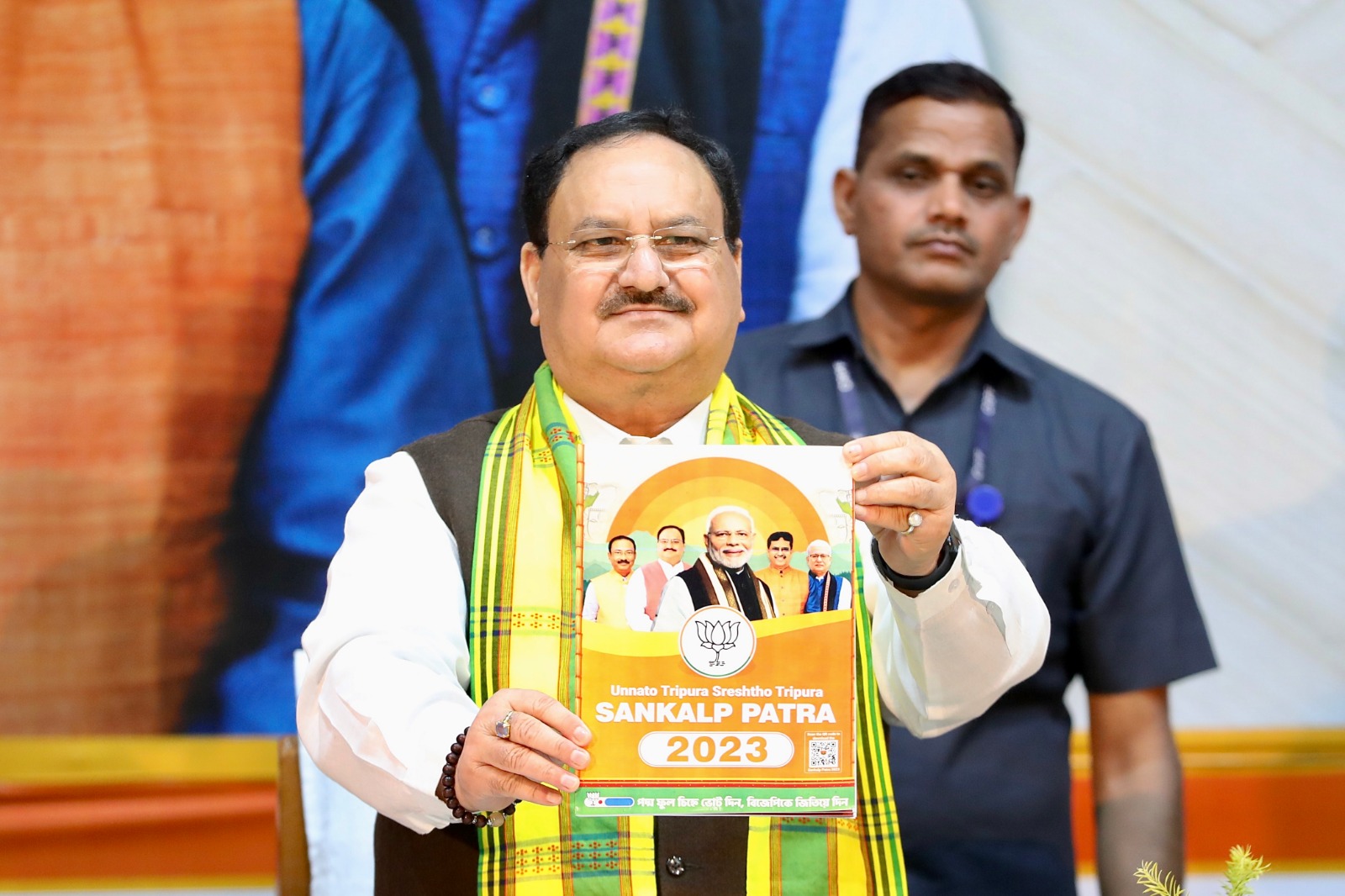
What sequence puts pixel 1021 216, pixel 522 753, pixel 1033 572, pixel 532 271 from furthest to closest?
1. pixel 1021 216
2. pixel 1033 572
3. pixel 532 271
4. pixel 522 753

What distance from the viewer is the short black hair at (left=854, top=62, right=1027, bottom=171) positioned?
257 cm

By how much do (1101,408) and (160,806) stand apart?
2207 mm

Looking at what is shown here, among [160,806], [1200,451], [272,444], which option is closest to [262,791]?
[160,806]

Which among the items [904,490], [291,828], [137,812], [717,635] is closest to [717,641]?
[717,635]

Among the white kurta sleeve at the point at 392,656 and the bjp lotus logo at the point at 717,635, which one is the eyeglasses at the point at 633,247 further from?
the bjp lotus logo at the point at 717,635

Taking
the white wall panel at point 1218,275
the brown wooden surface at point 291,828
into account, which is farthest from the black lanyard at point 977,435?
the brown wooden surface at point 291,828

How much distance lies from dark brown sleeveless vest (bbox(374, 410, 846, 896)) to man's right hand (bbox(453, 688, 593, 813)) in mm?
298

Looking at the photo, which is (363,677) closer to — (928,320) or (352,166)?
(928,320)

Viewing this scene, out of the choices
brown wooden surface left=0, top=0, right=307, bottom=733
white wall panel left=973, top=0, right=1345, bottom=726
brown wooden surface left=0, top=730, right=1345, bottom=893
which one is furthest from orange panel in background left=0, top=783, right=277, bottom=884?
white wall panel left=973, top=0, right=1345, bottom=726

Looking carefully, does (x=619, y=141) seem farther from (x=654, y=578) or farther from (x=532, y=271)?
(x=654, y=578)

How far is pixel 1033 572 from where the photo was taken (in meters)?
2.40

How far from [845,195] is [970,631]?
1448mm

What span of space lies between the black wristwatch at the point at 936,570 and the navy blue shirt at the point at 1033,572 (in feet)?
3.29

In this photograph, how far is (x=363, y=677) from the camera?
1394 mm
